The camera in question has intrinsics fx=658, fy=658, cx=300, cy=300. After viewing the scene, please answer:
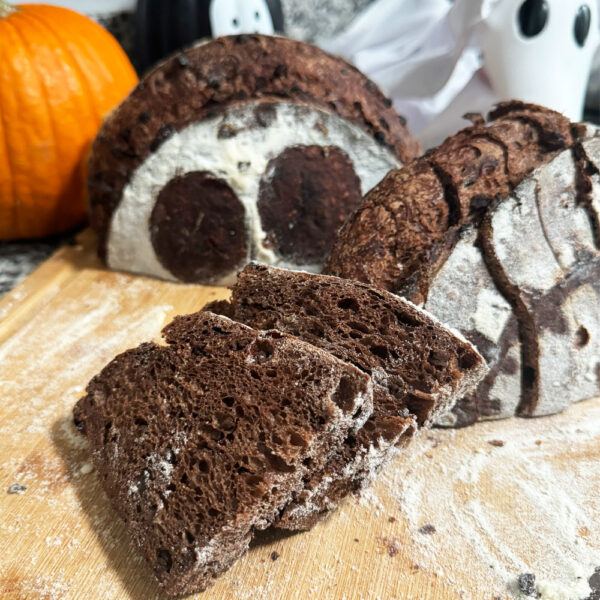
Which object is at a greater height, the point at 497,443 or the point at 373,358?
the point at 373,358

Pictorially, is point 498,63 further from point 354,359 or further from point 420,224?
point 354,359

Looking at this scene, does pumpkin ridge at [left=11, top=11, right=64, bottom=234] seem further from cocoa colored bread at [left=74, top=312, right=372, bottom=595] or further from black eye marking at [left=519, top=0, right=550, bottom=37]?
black eye marking at [left=519, top=0, right=550, bottom=37]

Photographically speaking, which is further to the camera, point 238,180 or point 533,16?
point 533,16

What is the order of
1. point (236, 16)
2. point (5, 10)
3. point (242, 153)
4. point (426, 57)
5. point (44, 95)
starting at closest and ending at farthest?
point (242, 153) < point (44, 95) < point (5, 10) < point (236, 16) < point (426, 57)

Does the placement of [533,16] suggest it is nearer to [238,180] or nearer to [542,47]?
[542,47]

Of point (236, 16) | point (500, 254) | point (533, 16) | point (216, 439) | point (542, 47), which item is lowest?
point (216, 439)

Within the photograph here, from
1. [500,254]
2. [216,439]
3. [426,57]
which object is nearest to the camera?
[216,439]

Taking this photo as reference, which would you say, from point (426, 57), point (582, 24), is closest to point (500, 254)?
point (582, 24)
